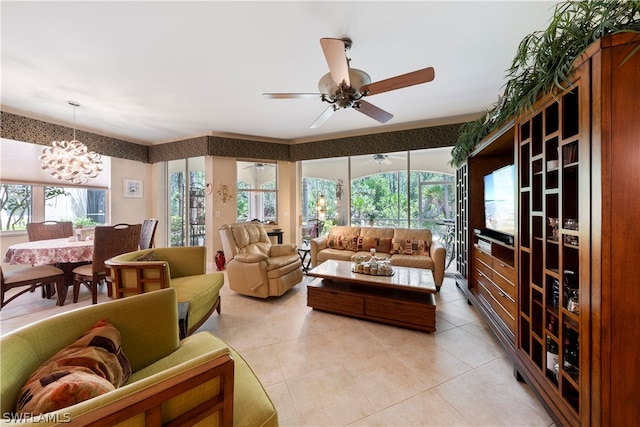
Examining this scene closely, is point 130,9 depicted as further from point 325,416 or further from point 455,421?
point 455,421

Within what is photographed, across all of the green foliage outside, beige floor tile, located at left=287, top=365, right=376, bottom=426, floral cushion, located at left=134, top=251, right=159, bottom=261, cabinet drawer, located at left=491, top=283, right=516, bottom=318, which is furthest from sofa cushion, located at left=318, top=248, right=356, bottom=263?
the green foliage outside

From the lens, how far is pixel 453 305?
3.04 m

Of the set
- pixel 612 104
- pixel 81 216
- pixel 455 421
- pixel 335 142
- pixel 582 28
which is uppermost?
pixel 335 142

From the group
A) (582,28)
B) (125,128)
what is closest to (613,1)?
(582,28)

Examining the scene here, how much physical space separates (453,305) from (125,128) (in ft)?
19.6

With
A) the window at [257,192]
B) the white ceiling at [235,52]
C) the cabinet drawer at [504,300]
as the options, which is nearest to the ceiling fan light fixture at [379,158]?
the white ceiling at [235,52]

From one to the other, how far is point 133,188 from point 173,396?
5.74 metres

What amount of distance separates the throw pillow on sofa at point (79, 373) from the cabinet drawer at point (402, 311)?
2084mm

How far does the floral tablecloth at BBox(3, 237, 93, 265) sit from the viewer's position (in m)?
2.72

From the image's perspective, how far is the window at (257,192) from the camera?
16.6 ft

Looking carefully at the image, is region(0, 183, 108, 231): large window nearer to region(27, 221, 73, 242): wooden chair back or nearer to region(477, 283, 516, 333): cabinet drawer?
region(27, 221, 73, 242): wooden chair back

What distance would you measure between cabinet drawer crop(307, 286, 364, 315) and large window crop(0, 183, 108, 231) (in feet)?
15.2

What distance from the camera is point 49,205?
4.11 metres

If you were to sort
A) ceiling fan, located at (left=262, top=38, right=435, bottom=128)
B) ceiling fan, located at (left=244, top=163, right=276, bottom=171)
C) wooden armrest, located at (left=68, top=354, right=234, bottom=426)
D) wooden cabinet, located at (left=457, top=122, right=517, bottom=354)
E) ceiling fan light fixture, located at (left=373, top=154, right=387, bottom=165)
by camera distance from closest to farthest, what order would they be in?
wooden armrest, located at (left=68, top=354, right=234, bottom=426)
ceiling fan, located at (left=262, top=38, right=435, bottom=128)
wooden cabinet, located at (left=457, top=122, right=517, bottom=354)
ceiling fan light fixture, located at (left=373, top=154, right=387, bottom=165)
ceiling fan, located at (left=244, top=163, right=276, bottom=171)
